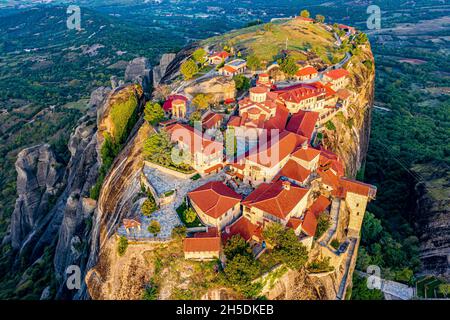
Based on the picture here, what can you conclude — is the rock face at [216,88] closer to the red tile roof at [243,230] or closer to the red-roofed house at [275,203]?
the red-roofed house at [275,203]

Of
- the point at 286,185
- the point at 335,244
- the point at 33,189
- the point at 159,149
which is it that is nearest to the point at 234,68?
the point at 159,149

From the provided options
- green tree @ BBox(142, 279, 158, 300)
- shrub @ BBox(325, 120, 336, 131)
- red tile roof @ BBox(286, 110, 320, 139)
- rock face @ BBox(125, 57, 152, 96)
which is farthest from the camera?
rock face @ BBox(125, 57, 152, 96)

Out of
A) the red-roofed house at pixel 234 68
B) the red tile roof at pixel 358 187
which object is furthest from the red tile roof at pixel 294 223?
the red-roofed house at pixel 234 68

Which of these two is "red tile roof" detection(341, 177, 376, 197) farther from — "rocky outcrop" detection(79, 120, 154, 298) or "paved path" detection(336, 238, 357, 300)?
"rocky outcrop" detection(79, 120, 154, 298)

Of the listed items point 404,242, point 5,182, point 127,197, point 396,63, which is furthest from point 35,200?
point 396,63

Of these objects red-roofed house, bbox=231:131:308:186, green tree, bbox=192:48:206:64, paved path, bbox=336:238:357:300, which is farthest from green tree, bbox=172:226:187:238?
green tree, bbox=192:48:206:64

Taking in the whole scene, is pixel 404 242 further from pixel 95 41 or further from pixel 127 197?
pixel 95 41

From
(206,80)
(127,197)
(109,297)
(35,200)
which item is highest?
(206,80)
